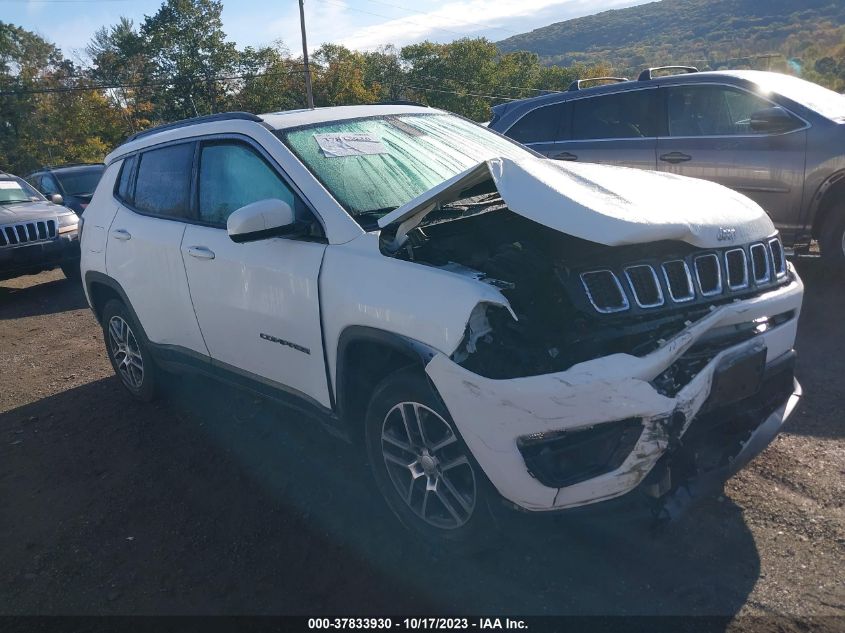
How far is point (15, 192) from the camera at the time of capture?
1097 cm

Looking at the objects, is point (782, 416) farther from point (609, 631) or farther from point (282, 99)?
point (282, 99)

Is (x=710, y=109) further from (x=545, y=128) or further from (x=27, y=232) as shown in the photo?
(x=27, y=232)

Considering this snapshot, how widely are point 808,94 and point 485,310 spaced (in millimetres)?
5329

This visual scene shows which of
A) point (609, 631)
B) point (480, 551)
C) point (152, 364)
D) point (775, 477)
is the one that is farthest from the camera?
point (152, 364)

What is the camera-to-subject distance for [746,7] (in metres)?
73.2

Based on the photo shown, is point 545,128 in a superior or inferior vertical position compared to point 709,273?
superior

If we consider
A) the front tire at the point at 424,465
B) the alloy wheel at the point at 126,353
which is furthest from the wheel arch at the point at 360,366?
the alloy wheel at the point at 126,353

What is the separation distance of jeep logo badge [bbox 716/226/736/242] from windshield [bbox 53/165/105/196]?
1249 centimetres

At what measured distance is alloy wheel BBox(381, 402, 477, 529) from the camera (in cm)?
285

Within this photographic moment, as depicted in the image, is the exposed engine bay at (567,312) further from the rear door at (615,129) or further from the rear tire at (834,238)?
the rear door at (615,129)

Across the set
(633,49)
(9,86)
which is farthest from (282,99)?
(633,49)

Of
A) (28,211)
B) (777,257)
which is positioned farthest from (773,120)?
(28,211)

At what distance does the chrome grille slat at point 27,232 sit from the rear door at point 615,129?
7169 mm

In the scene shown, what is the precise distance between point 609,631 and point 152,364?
3699mm
